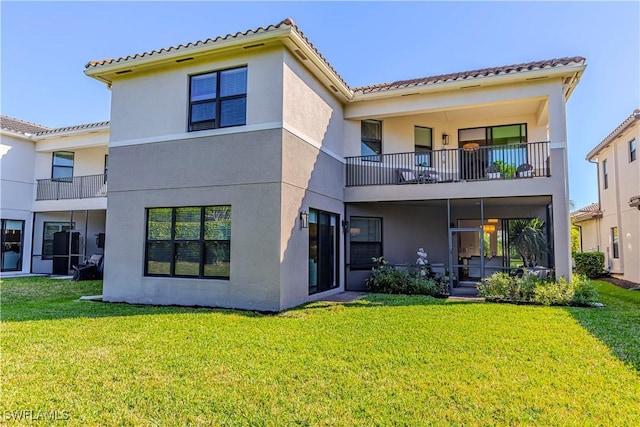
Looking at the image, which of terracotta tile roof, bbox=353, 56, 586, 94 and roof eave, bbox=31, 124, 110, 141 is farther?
roof eave, bbox=31, 124, 110, 141

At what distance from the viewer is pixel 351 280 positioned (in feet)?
Answer: 41.1

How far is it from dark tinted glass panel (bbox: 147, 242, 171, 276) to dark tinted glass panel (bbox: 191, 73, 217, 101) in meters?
3.74

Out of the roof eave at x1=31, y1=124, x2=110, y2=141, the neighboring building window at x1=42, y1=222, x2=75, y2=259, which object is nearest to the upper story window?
the roof eave at x1=31, y1=124, x2=110, y2=141

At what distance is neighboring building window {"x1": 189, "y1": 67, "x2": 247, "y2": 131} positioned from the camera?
9312 mm

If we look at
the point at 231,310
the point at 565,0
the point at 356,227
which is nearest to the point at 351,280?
the point at 356,227

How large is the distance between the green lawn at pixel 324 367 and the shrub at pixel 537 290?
3.64 feet

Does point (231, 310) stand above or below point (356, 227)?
below

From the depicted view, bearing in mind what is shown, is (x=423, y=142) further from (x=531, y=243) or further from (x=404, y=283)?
(x=404, y=283)

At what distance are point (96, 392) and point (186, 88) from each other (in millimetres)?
7546

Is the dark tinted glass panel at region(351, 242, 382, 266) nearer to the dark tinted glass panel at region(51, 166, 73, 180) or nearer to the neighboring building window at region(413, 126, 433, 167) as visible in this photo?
the neighboring building window at region(413, 126, 433, 167)

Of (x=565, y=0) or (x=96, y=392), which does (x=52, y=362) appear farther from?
(x=565, y=0)

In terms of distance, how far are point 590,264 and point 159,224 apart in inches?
705

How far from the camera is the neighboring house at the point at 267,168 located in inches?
347

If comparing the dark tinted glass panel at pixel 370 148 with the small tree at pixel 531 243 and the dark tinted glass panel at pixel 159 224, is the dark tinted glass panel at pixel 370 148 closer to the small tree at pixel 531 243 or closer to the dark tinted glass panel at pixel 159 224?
the small tree at pixel 531 243
